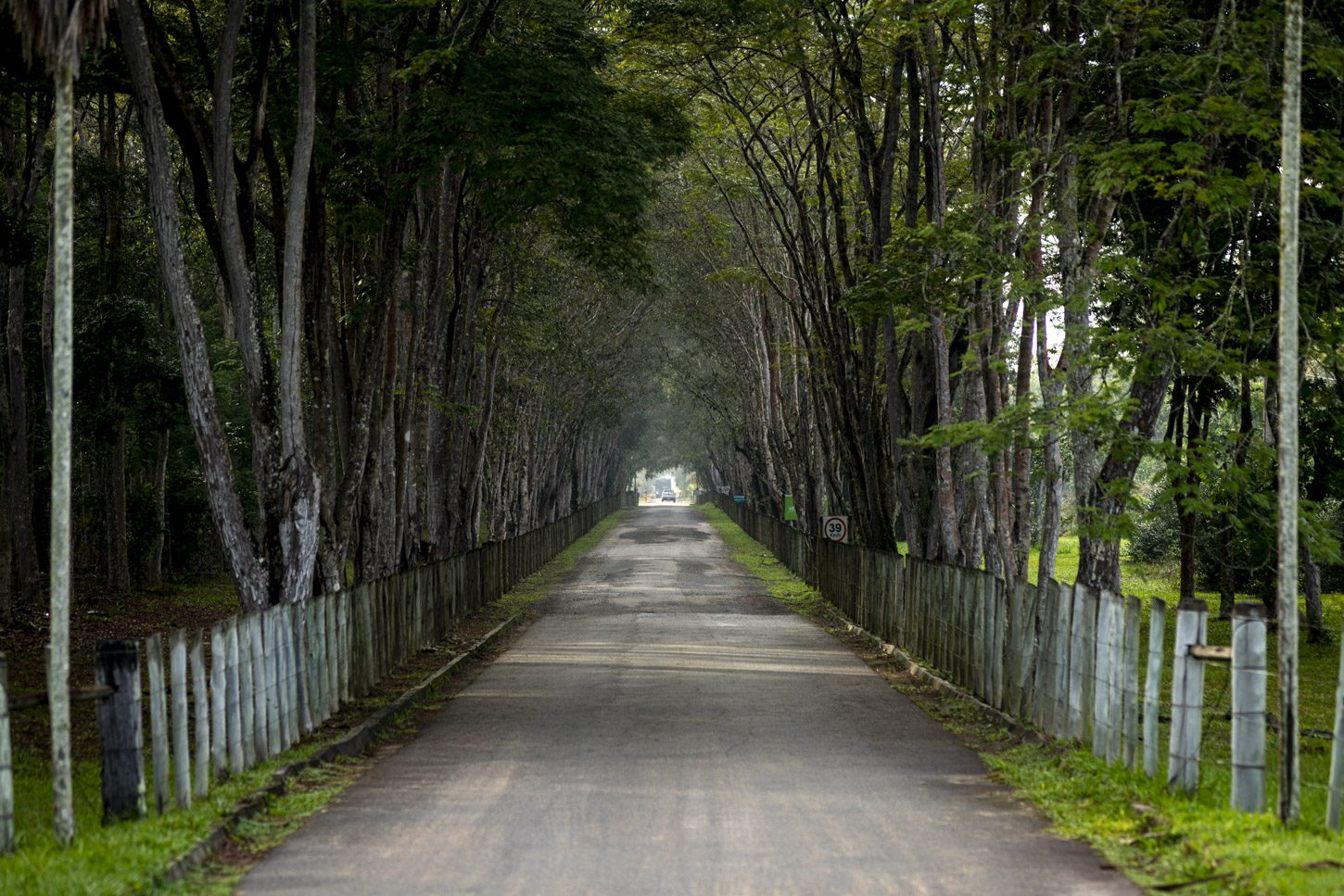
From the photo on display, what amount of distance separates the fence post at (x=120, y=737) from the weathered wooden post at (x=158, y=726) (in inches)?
8.6

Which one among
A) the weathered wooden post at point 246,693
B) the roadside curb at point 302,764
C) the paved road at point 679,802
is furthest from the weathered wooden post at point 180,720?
the weathered wooden post at point 246,693

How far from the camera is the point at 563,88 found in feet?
53.3

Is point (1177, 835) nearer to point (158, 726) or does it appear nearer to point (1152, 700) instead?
point (1152, 700)

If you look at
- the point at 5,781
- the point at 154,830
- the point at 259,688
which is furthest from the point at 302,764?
the point at 5,781

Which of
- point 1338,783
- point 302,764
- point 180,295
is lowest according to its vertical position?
point 302,764

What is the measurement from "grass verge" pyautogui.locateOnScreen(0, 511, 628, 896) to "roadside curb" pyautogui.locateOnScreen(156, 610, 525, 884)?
0.14 feet

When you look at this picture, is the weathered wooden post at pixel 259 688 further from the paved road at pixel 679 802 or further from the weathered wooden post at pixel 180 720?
the weathered wooden post at pixel 180 720

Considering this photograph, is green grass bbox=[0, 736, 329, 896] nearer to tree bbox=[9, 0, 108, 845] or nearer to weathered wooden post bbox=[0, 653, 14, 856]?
weathered wooden post bbox=[0, 653, 14, 856]

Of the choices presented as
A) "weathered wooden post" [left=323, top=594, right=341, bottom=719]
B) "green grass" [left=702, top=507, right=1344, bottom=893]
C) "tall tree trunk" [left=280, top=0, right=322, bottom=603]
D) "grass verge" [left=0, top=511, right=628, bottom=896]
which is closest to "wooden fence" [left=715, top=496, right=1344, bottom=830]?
"green grass" [left=702, top=507, right=1344, bottom=893]

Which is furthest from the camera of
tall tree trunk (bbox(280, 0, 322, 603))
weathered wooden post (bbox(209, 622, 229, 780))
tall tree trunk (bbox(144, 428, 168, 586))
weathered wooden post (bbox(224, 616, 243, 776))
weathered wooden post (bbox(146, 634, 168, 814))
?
tall tree trunk (bbox(144, 428, 168, 586))

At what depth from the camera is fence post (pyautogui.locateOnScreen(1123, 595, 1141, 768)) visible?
32.5 ft

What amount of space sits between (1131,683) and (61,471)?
22.1ft

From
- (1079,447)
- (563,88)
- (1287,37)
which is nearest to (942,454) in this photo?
(1079,447)

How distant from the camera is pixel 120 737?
846 cm
